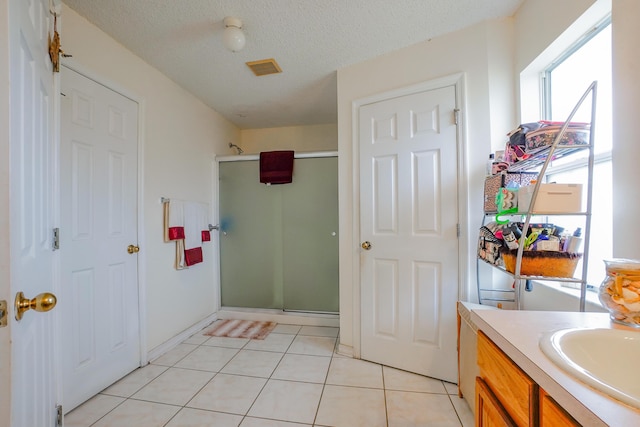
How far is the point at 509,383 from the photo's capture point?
2.17 ft

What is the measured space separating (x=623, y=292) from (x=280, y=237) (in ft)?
8.07

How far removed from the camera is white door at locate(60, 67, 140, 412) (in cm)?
145

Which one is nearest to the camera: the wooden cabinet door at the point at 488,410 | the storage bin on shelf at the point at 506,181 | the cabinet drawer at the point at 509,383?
the cabinet drawer at the point at 509,383

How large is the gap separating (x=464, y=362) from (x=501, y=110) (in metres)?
1.51

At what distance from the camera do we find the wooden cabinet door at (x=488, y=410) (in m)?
0.68

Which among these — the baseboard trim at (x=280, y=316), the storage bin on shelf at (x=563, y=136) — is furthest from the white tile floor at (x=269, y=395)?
the storage bin on shelf at (x=563, y=136)

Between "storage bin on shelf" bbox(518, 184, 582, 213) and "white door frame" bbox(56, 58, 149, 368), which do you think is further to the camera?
"white door frame" bbox(56, 58, 149, 368)

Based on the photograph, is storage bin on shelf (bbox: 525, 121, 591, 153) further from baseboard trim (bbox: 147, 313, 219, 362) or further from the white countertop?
baseboard trim (bbox: 147, 313, 219, 362)

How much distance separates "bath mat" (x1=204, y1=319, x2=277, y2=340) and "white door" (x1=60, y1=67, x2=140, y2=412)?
Answer: 73 centimetres

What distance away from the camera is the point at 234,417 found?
4.58ft

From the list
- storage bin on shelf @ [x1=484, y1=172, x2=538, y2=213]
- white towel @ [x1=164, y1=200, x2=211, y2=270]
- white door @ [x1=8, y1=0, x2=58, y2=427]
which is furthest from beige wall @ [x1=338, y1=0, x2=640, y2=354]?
white door @ [x1=8, y1=0, x2=58, y2=427]

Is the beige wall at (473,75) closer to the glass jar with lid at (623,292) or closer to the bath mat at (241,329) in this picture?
the glass jar with lid at (623,292)

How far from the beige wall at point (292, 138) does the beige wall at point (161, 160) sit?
0.80 m

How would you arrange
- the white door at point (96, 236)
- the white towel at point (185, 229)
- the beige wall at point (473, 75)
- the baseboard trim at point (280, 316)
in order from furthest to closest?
1. the baseboard trim at point (280, 316)
2. the white towel at point (185, 229)
3. the beige wall at point (473, 75)
4. the white door at point (96, 236)
